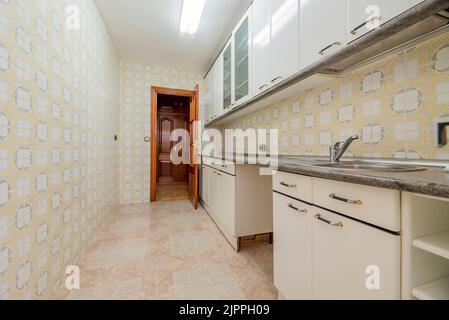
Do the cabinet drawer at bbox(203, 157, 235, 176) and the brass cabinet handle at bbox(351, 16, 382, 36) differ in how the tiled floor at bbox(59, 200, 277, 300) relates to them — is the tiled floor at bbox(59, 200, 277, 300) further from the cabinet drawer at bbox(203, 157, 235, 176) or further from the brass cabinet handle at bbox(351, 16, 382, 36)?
the brass cabinet handle at bbox(351, 16, 382, 36)

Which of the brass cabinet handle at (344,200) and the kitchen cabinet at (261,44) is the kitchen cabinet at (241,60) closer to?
the kitchen cabinet at (261,44)

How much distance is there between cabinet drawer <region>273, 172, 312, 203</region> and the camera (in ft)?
3.03

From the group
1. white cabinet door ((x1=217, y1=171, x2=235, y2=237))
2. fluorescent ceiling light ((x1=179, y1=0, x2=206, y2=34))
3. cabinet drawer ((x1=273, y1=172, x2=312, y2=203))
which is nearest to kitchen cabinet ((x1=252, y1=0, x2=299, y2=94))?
fluorescent ceiling light ((x1=179, y1=0, x2=206, y2=34))

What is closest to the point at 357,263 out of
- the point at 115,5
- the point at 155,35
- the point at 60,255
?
the point at 60,255

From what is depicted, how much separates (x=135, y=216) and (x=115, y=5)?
247cm

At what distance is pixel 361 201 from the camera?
0.69m

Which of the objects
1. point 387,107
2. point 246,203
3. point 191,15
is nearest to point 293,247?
point 246,203

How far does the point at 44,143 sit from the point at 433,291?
1773 mm

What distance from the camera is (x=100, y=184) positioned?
2.34 m

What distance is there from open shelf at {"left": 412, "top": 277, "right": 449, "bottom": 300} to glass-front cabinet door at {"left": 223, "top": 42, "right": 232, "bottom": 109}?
2219mm

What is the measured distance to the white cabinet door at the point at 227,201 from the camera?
178cm

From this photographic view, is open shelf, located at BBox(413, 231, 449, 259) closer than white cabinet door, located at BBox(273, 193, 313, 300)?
Yes

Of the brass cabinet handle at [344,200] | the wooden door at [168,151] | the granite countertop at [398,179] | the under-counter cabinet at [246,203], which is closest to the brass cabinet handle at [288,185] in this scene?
the granite countertop at [398,179]
